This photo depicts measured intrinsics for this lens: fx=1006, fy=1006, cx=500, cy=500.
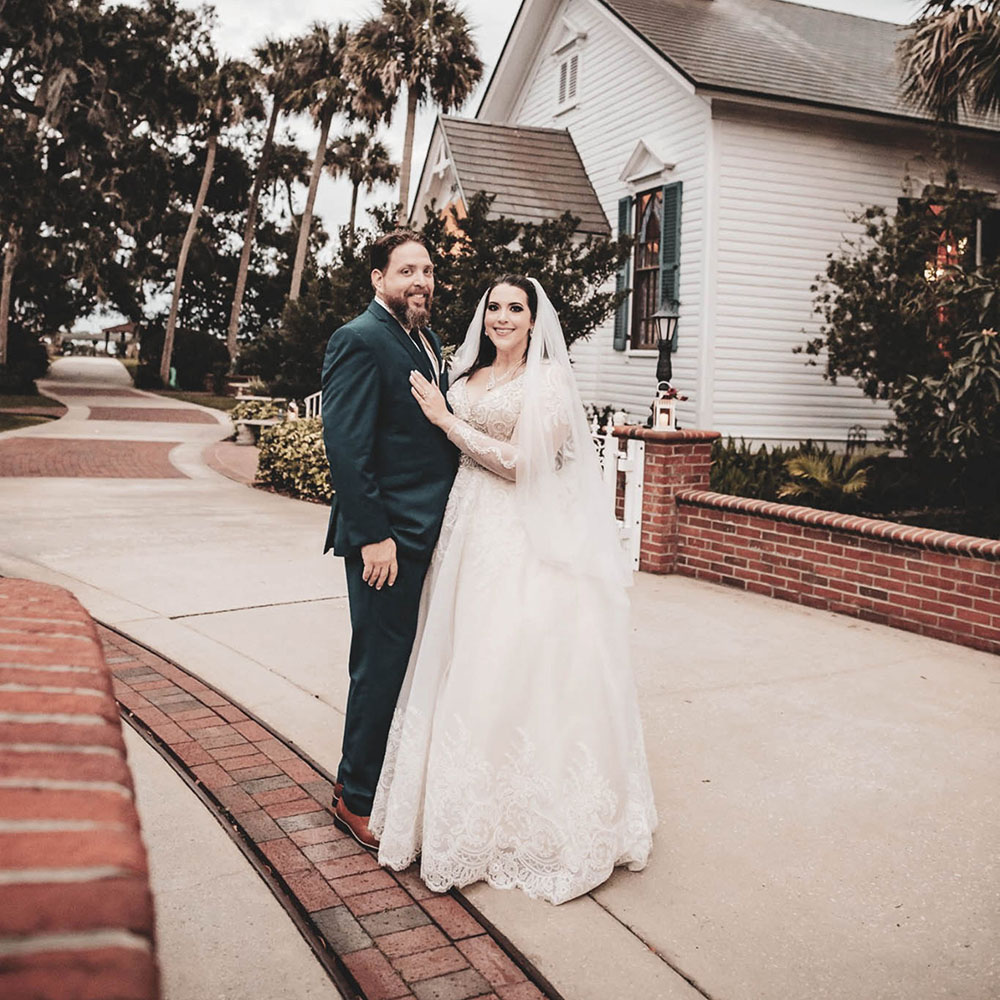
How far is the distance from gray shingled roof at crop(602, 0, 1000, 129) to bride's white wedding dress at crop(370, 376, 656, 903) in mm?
10466

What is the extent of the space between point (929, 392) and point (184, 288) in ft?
158

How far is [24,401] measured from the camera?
1077 inches

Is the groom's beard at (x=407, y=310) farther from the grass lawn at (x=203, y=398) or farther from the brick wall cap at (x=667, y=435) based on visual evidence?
the grass lawn at (x=203, y=398)

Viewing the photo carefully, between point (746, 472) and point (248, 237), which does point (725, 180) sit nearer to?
point (746, 472)

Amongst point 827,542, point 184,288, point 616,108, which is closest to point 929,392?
point 827,542

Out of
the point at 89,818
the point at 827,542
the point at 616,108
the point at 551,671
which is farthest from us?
the point at 616,108

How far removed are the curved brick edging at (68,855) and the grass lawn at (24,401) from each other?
86.2 feet

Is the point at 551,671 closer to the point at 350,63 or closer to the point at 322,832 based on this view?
the point at 322,832

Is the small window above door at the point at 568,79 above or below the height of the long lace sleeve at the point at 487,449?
above

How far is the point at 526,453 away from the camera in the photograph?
10.7ft

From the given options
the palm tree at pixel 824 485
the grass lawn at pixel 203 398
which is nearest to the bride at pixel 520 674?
the palm tree at pixel 824 485

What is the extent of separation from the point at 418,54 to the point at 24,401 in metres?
14.0

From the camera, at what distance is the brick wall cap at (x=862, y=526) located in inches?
233

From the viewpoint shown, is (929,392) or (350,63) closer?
(929,392)
